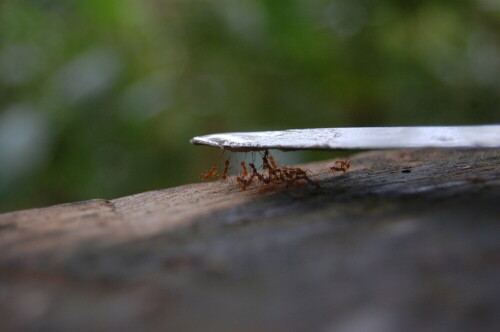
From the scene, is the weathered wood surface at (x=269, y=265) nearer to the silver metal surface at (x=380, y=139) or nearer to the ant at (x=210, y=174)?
the silver metal surface at (x=380, y=139)

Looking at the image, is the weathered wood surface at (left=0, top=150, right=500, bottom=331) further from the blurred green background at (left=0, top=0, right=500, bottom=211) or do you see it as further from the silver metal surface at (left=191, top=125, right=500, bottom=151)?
A: the blurred green background at (left=0, top=0, right=500, bottom=211)

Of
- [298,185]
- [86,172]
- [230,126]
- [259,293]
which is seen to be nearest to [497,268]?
[259,293]

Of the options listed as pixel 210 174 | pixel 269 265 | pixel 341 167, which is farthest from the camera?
pixel 210 174

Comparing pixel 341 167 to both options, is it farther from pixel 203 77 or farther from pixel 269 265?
pixel 203 77

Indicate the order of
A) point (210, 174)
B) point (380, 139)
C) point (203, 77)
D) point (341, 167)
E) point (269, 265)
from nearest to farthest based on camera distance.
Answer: point (269, 265)
point (380, 139)
point (341, 167)
point (210, 174)
point (203, 77)

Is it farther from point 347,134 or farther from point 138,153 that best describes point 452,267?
point 138,153

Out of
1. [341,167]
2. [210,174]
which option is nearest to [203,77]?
[210,174]
